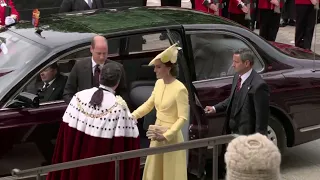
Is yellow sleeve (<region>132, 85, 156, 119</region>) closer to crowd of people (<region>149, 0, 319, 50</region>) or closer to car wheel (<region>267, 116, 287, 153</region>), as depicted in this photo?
car wheel (<region>267, 116, 287, 153</region>)

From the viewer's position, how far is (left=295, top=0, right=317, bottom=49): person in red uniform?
A: 38.6ft

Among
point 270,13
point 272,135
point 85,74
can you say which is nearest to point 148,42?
point 85,74

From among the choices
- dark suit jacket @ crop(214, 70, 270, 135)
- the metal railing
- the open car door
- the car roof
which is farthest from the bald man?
the metal railing

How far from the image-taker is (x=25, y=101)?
5.48 meters

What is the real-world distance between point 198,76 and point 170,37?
0.54m

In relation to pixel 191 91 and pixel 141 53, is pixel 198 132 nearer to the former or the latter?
pixel 191 91

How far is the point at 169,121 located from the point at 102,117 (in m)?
0.77

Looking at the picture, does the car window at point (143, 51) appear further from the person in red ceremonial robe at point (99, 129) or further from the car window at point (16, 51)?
the person in red ceremonial robe at point (99, 129)

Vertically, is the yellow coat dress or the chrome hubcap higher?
the yellow coat dress

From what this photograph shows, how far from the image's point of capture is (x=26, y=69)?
5.55 metres

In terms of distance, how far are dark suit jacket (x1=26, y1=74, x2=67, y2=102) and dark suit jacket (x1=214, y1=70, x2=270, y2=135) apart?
152cm

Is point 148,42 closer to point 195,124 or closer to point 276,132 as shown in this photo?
point 195,124

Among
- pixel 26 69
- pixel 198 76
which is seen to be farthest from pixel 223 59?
pixel 26 69

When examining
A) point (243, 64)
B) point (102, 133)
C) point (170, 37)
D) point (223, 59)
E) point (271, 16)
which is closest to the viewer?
point (102, 133)
